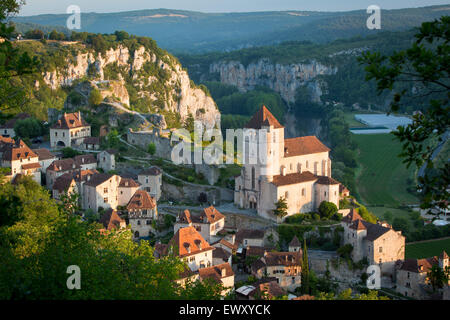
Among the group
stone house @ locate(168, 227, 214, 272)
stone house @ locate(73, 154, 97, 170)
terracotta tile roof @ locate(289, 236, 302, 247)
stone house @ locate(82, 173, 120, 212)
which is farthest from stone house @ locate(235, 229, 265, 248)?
stone house @ locate(73, 154, 97, 170)

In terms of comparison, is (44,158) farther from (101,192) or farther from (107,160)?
(101,192)

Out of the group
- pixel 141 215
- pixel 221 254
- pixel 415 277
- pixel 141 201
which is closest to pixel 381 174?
pixel 415 277

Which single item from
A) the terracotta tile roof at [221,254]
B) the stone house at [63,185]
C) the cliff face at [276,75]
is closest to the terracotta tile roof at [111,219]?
the stone house at [63,185]

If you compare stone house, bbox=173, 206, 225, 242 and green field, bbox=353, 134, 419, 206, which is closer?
stone house, bbox=173, 206, 225, 242

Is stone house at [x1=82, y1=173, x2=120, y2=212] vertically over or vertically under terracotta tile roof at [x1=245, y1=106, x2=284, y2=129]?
under

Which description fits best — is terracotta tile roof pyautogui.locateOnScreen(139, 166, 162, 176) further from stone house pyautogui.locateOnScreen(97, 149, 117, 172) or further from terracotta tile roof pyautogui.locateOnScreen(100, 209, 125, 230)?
terracotta tile roof pyautogui.locateOnScreen(100, 209, 125, 230)

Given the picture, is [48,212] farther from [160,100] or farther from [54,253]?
[160,100]

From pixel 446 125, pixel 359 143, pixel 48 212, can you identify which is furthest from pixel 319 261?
pixel 359 143
